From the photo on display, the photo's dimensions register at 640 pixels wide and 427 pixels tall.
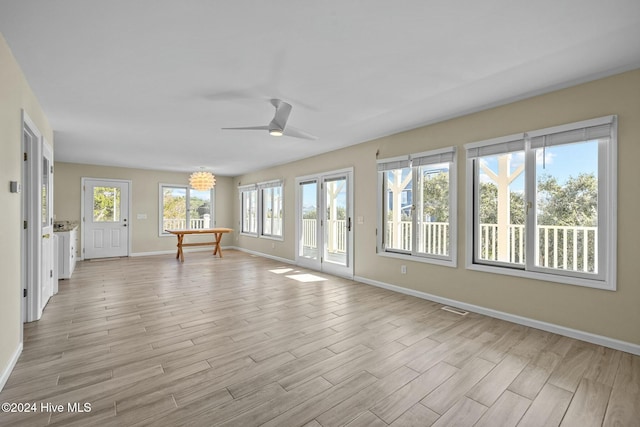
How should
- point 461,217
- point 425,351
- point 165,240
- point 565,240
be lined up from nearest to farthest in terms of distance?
point 425,351 → point 565,240 → point 461,217 → point 165,240

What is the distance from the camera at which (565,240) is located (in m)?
3.14

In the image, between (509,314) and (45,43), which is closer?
(45,43)

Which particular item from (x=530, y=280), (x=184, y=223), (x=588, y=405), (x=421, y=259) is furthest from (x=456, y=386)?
(x=184, y=223)

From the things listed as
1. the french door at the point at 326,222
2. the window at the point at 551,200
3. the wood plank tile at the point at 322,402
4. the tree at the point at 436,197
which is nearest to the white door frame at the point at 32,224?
the wood plank tile at the point at 322,402

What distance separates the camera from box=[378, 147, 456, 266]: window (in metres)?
3.95

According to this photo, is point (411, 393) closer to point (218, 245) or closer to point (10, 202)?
point (10, 202)

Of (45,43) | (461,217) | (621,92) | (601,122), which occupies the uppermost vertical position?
(45,43)

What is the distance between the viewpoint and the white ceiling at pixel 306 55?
186 centimetres

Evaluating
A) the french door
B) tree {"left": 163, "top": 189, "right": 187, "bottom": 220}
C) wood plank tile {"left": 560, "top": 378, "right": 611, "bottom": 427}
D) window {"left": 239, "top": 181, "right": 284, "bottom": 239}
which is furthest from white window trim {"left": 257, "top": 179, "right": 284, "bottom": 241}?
wood plank tile {"left": 560, "top": 378, "right": 611, "bottom": 427}

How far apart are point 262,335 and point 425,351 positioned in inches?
59.0

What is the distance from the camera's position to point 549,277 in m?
3.04

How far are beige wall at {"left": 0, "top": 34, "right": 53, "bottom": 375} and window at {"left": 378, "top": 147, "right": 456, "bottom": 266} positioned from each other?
4.15m

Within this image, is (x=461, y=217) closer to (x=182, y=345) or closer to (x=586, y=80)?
(x=586, y=80)

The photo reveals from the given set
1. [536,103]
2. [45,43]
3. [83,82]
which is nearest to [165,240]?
[83,82]
